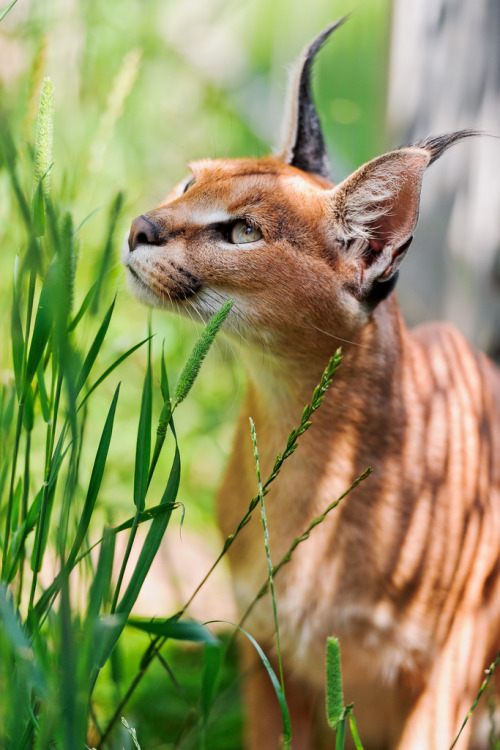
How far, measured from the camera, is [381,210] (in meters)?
1.74

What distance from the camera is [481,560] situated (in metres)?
2.08

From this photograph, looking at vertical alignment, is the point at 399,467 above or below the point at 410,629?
above

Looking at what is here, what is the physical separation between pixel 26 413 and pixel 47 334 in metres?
0.16

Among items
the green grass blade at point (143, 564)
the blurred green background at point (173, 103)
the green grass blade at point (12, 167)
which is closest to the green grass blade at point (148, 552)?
the green grass blade at point (143, 564)

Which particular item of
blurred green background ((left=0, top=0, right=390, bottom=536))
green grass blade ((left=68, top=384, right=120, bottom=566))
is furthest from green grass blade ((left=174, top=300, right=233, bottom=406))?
blurred green background ((left=0, top=0, right=390, bottom=536))

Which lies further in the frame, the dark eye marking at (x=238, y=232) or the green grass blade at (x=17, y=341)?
the dark eye marking at (x=238, y=232)

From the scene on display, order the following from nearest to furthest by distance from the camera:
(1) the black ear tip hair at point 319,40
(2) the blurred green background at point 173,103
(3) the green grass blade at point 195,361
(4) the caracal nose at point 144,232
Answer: (3) the green grass blade at point 195,361
(4) the caracal nose at point 144,232
(1) the black ear tip hair at point 319,40
(2) the blurred green background at point 173,103

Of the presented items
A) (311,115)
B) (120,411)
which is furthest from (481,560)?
(120,411)

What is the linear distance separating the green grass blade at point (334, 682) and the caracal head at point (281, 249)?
83 cm

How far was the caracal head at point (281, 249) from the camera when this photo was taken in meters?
1.71

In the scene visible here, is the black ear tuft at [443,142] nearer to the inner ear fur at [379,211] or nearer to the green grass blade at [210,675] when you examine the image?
the inner ear fur at [379,211]

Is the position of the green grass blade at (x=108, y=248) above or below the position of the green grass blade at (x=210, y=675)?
above

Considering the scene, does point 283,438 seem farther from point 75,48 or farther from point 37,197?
point 75,48

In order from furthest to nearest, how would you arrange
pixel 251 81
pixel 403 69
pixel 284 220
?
pixel 251 81 < pixel 403 69 < pixel 284 220
